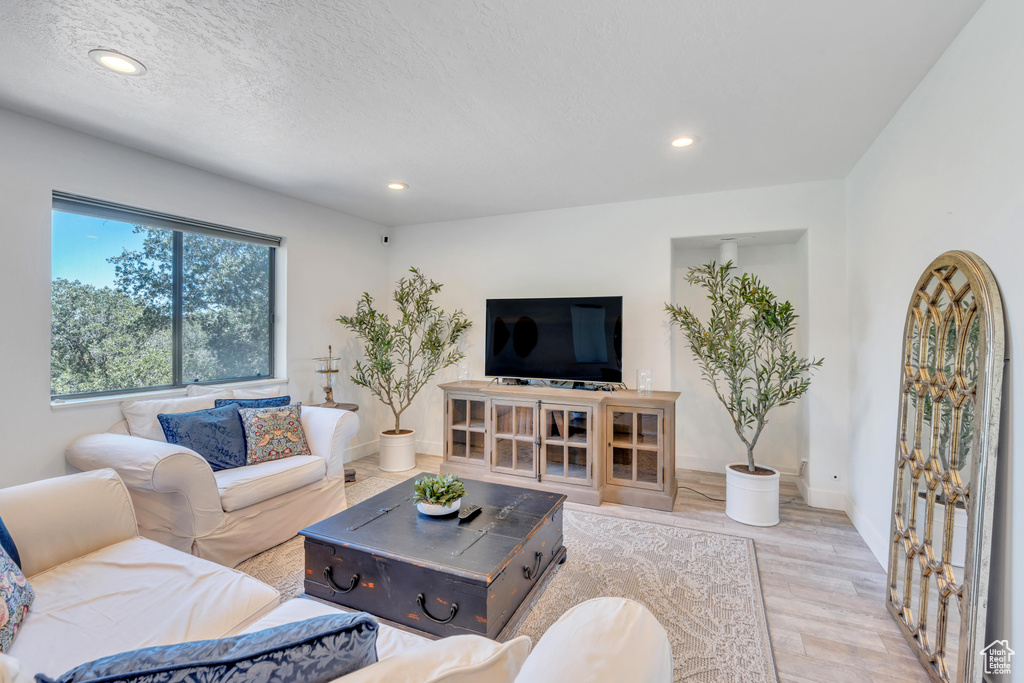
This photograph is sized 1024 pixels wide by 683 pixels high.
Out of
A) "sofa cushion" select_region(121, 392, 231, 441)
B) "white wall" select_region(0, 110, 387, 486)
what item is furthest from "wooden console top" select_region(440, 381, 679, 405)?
"white wall" select_region(0, 110, 387, 486)

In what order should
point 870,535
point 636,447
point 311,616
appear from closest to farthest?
point 311,616 → point 870,535 → point 636,447

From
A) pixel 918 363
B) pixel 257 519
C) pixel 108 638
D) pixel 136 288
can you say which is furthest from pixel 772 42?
pixel 136 288

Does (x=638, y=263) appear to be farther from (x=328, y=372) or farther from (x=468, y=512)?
(x=328, y=372)

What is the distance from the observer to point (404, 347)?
487 cm

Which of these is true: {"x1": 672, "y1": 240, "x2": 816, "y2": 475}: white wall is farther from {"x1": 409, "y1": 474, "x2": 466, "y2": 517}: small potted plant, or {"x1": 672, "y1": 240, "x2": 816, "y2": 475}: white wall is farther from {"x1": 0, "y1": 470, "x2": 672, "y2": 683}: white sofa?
{"x1": 0, "y1": 470, "x2": 672, "y2": 683}: white sofa

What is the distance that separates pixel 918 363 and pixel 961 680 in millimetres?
1226

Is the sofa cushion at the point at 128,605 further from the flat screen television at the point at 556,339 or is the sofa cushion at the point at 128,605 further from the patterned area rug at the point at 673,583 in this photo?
the flat screen television at the point at 556,339

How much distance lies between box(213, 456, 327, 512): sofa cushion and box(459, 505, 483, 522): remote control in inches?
48.3

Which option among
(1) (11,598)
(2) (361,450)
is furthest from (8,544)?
(2) (361,450)

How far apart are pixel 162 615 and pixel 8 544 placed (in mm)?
632

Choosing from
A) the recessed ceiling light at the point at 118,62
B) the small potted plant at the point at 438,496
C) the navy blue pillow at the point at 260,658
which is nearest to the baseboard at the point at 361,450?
the small potted plant at the point at 438,496

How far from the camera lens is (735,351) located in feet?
10.7

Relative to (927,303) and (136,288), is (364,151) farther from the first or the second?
(927,303)

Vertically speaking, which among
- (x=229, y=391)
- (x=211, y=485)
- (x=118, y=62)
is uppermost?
(x=118, y=62)
